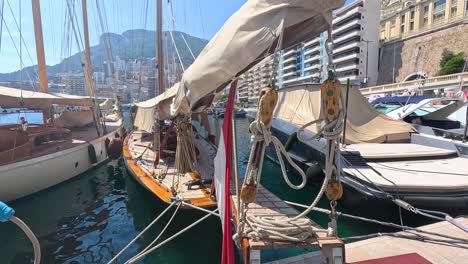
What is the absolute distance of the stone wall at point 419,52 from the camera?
45.9 meters

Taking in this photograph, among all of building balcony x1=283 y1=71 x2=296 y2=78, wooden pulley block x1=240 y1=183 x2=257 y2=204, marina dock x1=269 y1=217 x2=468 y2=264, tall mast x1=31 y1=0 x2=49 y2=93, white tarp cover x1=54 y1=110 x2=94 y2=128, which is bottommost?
marina dock x1=269 y1=217 x2=468 y2=264

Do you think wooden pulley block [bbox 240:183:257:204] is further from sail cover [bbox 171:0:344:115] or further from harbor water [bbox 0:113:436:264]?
harbor water [bbox 0:113:436:264]

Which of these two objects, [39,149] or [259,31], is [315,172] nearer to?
[259,31]

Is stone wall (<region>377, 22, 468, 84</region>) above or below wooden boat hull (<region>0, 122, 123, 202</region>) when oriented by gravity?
above

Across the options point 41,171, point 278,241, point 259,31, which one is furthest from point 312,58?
point 278,241

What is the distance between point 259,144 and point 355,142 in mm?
7662

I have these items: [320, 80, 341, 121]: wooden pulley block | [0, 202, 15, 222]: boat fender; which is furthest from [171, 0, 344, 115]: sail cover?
[0, 202, 15, 222]: boat fender

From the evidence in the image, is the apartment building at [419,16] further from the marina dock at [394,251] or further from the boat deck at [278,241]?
the boat deck at [278,241]

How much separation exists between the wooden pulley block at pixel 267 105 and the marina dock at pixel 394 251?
216cm

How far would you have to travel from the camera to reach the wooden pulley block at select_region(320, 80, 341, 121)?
300 centimetres

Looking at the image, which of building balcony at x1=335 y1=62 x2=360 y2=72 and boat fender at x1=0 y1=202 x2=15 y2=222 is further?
building balcony at x1=335 y1=62 x2=360 y2=72

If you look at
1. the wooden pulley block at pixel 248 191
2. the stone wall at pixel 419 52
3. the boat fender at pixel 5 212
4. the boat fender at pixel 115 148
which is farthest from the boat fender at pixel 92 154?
the stone wall at pixel 419 52

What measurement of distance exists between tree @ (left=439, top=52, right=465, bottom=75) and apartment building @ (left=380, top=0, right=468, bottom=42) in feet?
21.0

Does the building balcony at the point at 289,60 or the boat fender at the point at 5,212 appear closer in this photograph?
the boat fender at the point at 5,212
